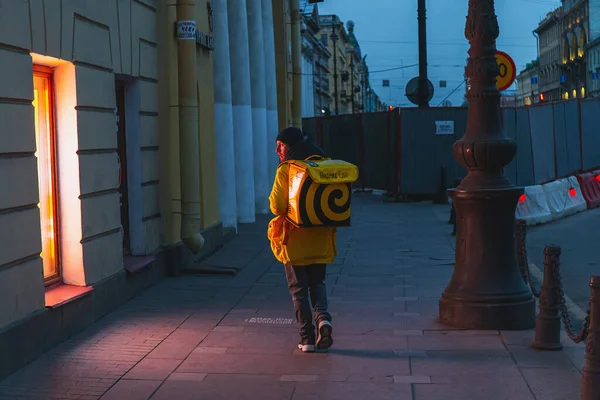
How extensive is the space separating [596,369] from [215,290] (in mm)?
5725

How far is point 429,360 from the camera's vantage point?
6715mm

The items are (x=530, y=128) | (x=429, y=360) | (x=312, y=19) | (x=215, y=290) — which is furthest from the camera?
(x=312, y=19)

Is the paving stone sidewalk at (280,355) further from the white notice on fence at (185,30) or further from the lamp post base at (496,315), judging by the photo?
the white notice on fence at (185,30)

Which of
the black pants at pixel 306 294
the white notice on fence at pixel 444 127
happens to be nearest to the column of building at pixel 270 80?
the white notice on fence at pixel 444 127

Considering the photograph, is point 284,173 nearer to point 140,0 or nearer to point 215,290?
point 215,290

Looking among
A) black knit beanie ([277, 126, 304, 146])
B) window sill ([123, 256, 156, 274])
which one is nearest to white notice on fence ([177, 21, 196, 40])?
window sill ([123, 256, 156, 274])

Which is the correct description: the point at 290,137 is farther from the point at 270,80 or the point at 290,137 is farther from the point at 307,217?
the point at 270,80

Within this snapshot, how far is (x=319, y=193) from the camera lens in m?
6.65

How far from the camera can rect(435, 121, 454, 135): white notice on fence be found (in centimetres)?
2359

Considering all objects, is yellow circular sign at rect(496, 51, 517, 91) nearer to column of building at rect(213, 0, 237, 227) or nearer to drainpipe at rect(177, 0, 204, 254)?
drainpipe at rect(177, 0, 204, 254)

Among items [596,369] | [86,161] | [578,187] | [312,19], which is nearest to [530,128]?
[578,187]

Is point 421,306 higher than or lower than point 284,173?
lower

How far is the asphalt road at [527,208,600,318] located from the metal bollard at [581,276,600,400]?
424 centimetres

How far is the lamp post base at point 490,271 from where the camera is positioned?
768 centimetres
